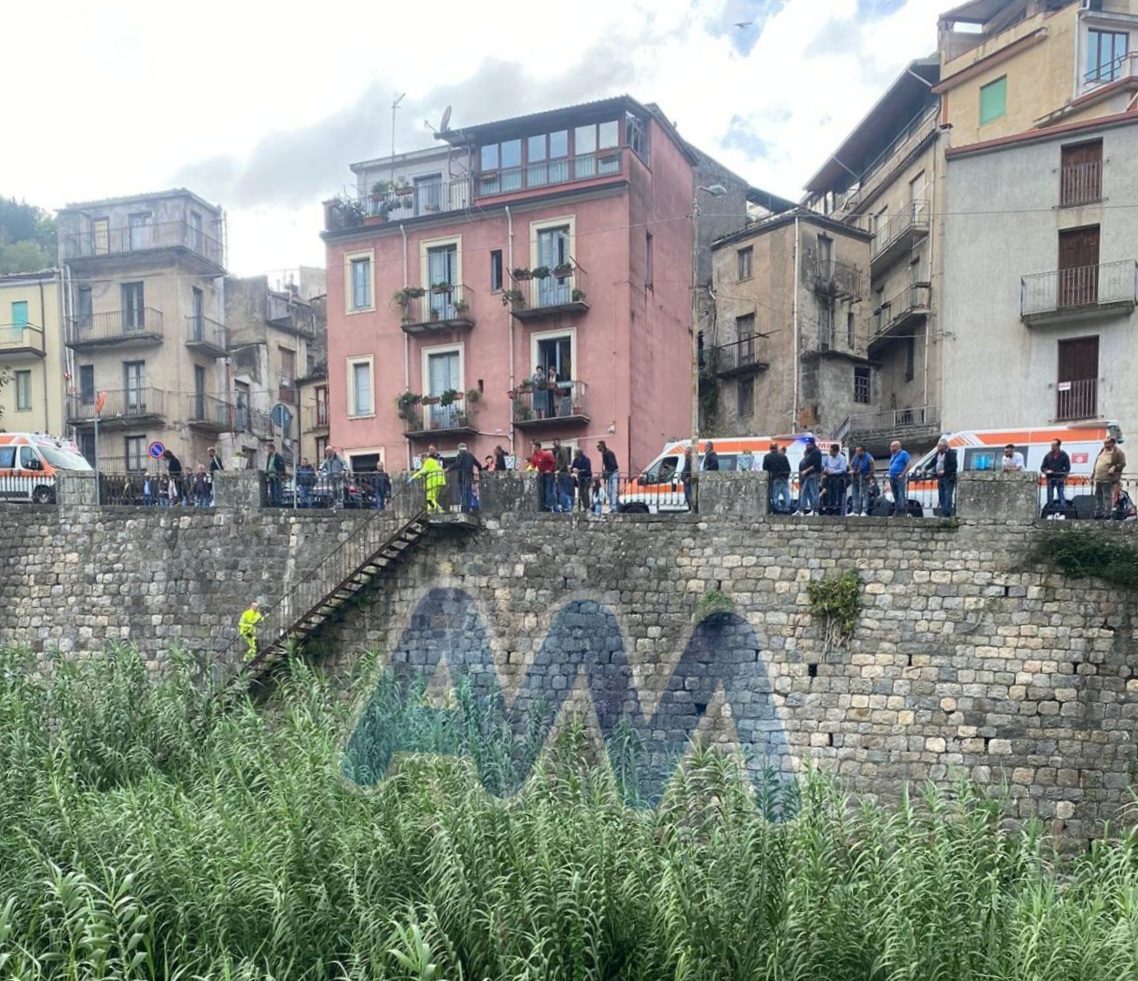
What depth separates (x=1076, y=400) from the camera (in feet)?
62.1

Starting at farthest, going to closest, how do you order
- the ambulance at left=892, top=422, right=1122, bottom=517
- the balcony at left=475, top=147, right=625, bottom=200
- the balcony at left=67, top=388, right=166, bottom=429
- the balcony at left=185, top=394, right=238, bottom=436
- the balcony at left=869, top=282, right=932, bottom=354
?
the balcony at left=185, top=394, right=238, bottom=436
the balcony at left=67, top=388, right=166, bottom=429
the balcony at left=869, top=282, right=932, bottom=354
the balcony at left=475, top=147, right=625, bottom=200
the ambulance at left=892, top=422, right=1122, bottom=517

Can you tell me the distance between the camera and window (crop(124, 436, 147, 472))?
88.0 feet

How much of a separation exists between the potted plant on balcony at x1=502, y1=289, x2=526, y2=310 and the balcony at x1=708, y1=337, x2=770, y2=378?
853cm

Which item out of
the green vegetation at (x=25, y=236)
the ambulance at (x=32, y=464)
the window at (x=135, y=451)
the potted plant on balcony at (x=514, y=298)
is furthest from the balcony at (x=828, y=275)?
the green vegetation at (x=25, y=236)

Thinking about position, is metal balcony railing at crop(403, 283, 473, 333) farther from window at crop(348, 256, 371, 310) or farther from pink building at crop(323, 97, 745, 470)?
window at crop(348, 256, 371, 310)

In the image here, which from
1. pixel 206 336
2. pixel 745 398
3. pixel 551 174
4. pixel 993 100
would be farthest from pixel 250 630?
pixel 993 100

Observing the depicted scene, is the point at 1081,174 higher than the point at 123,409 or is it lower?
higher

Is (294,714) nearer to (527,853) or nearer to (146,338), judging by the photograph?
(527,853)

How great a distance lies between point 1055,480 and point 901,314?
41.5ft

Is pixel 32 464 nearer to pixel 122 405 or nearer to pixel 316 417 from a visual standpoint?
pixel 122 405

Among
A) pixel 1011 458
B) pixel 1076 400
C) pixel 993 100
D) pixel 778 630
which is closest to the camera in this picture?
pixel 778 630

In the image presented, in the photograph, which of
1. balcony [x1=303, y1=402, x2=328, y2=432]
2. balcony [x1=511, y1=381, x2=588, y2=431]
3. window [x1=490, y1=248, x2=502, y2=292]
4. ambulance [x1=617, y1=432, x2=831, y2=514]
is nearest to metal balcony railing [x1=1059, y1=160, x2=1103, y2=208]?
ambulance [x1=617, y1=432, x2=831, y2=514]

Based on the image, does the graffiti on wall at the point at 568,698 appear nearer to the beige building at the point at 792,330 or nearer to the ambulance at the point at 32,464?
the ambulance at the point at 32,464

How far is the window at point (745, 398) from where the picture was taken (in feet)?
88.6
